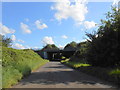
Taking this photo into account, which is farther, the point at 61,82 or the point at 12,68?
the point at 12,68

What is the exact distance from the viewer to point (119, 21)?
631 inches

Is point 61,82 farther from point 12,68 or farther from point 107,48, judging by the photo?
point 107,48

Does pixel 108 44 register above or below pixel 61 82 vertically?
above

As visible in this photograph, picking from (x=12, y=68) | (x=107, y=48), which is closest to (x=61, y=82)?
(x=12, y=68)

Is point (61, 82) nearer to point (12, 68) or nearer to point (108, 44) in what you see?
point (12, 68)

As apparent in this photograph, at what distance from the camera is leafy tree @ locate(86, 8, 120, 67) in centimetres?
1594

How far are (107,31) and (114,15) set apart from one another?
7.62ft

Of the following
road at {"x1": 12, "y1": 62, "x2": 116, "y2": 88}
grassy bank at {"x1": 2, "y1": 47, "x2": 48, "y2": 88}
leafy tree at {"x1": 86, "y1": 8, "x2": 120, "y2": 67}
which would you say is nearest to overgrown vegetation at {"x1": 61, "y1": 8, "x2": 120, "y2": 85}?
leafy tree at {"x1": 86, "y1": 8, "x2": 120, "y2": 67}

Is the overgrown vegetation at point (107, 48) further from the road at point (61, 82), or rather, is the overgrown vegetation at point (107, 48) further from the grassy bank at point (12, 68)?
the grassy bank at point (12, 68)

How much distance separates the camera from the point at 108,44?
16344 mm

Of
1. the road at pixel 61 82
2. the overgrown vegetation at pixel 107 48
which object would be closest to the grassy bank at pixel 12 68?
the road at pixel 61 82

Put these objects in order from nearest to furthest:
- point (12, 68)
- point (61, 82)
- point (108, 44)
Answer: point (61, 82), point (12, 68), point (108, 44)

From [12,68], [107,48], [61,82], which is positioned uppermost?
[107,48]

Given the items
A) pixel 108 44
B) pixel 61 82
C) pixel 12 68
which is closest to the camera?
pixel 61 82
